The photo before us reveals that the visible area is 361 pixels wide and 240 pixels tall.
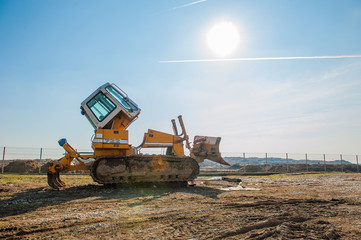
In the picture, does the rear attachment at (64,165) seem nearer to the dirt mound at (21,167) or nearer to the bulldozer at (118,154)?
the bulldozer at (118,154)

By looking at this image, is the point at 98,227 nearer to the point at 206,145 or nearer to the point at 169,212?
the point at 169,212

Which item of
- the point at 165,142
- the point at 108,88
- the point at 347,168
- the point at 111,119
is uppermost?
the point at 108,88

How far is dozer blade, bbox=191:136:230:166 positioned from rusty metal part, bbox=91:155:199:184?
1.15 meters

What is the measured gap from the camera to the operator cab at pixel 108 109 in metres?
9.84

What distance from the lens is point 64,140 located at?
9.23 metres

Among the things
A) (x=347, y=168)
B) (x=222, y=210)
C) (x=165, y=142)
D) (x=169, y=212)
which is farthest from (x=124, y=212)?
(x=347, y=168)

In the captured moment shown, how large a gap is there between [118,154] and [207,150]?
415 cm

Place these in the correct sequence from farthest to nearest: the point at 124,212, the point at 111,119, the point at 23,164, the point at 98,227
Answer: the point at 23,164 → the point at 111,119 → the point at 124,212 → the point at 98,227

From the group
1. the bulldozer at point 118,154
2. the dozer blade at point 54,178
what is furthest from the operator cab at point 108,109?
the dozer blade at point 54,178

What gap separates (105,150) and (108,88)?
2.50 m

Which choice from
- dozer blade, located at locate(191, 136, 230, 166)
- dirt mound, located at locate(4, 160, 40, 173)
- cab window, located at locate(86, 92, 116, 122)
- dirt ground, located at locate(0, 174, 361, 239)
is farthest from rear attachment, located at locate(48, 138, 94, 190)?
dirt mound, located at locate(4, 160, 40, 173)

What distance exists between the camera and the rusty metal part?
9367 millimetres

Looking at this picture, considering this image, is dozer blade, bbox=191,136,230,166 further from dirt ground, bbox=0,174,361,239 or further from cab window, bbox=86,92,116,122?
dirt ground, bbox=0,174,361,239

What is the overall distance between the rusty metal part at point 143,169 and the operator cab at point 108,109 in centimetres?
140
